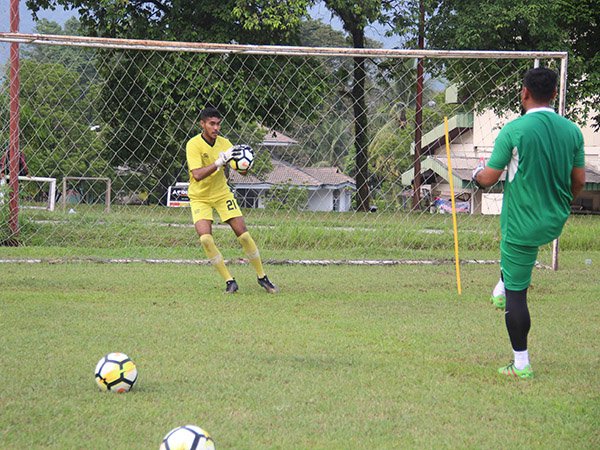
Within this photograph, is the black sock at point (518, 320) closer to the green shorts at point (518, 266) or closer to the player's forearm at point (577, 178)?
the green shorts at point (518, 266)

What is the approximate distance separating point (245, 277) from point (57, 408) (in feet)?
23.3

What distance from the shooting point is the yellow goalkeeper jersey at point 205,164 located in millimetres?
10594

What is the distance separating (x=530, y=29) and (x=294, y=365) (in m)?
26.0

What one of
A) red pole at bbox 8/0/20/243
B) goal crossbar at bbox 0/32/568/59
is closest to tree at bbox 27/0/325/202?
goal crossbar at bbox 0/32/568/59

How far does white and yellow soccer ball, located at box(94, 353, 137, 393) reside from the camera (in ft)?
18.9

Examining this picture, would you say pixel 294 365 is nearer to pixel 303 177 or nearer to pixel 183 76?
pixel 303 177

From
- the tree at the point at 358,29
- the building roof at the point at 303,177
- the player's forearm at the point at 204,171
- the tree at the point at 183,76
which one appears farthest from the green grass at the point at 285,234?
the player's forearm at the point at 204,171

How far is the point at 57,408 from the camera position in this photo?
540 cm

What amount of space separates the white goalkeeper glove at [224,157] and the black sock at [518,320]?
4438 mm

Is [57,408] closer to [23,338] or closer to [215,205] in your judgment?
[23,338]

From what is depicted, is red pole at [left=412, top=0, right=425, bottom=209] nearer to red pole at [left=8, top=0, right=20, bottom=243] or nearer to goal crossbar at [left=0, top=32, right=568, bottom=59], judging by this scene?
goal crossbar at [left=0, top=32, right=568, bottom=59]

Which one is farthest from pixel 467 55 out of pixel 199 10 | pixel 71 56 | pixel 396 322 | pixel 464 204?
pixel 464 204

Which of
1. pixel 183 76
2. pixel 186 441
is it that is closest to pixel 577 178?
pixel 186 441

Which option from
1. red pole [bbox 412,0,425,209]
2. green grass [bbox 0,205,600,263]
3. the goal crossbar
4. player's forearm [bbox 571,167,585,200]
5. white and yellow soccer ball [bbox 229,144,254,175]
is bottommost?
green grass [bbox 0,205,600,263]
